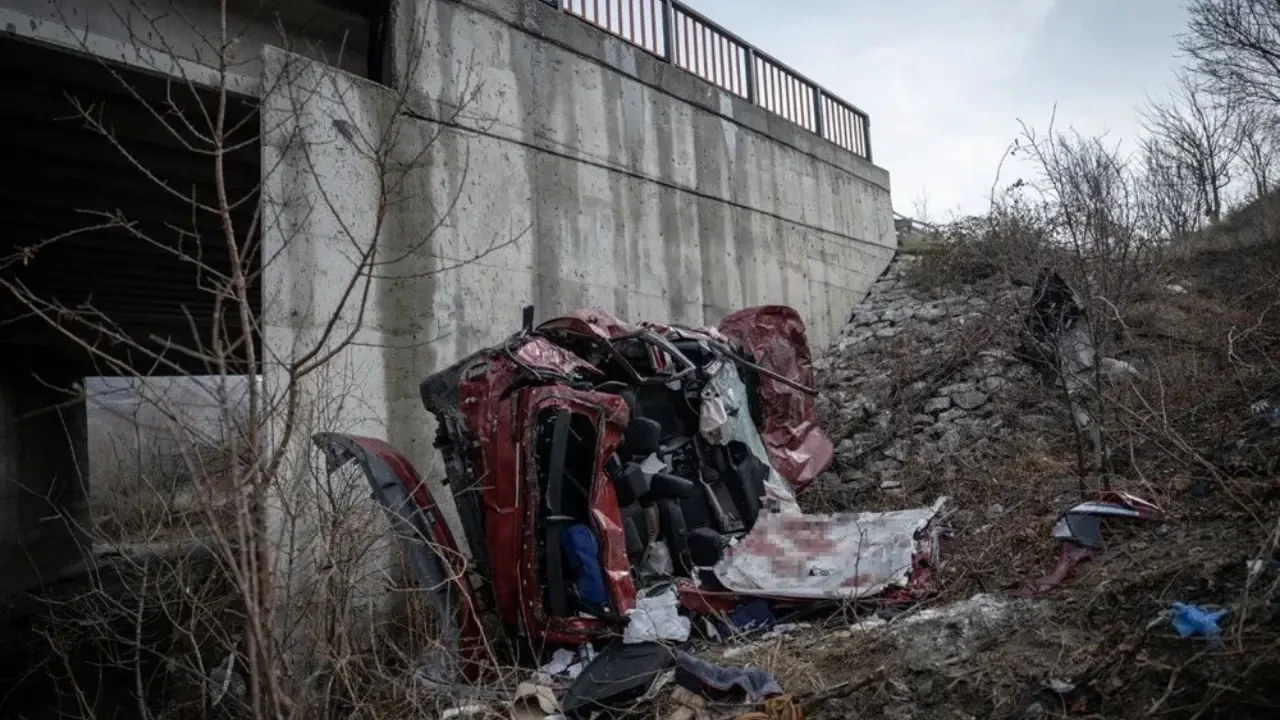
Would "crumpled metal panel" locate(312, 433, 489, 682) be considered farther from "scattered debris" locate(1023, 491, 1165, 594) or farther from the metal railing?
the metal railing

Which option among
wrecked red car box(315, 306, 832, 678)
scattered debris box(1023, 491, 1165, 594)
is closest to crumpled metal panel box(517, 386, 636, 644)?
wrecked red car box(315, 306, 832, 678)

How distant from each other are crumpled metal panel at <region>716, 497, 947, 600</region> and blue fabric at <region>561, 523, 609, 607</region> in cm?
79

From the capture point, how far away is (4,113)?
5445mm

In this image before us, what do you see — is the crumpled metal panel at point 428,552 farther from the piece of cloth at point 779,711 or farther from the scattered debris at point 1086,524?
the scattered debris at point 1086,524

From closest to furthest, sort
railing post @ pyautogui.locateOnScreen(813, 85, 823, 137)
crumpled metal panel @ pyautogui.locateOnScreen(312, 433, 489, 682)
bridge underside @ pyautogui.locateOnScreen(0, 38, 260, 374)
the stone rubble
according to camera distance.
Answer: crumpled metal panel @ pyautogui.locateOnScreen(312, 433, 489, 682) < bridge underside @ pyautogui.locateOnScreen(0, 38, 260, 374) < the stone rubble < railing post @ pyautogui.locateOnScreen(813, 85, 823, 137)

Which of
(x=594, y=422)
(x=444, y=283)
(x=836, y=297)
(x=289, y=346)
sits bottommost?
(x=594, y=422)

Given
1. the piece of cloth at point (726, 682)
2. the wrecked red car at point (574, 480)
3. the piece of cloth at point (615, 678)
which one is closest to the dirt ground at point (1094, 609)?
the piece of cloth at point (726, 682)

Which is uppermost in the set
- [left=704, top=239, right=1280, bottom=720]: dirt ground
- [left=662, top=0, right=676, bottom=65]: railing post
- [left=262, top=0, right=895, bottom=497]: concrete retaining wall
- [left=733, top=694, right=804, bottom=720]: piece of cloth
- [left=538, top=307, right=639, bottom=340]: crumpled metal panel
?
[left=662, top=0, right=676, bottom=65]: railing post

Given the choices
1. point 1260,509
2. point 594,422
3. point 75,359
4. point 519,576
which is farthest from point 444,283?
point 75,359

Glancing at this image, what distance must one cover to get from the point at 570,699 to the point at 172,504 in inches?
94.0

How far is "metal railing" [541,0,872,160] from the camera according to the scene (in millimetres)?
8016

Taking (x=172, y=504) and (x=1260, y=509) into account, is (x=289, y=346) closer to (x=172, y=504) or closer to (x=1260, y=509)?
(x=172, y=504)

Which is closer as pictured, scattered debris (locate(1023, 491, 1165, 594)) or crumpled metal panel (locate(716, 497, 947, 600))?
scattered debris (locate(1023, 491, 1165, 594))

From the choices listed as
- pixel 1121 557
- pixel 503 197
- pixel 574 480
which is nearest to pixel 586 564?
pixel 574 480
